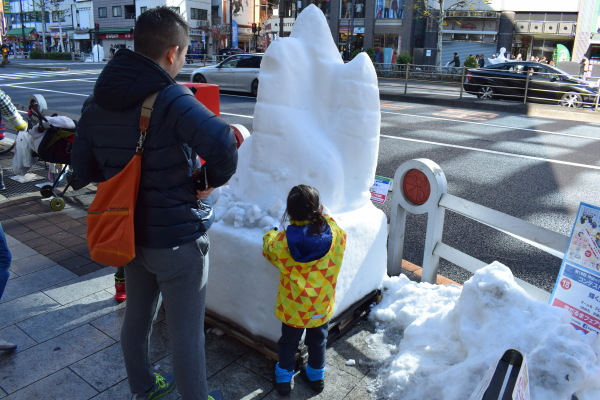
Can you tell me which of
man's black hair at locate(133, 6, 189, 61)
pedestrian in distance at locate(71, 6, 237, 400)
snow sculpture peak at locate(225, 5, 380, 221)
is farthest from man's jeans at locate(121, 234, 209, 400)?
snow sculpture peak at locate(225, 5, 380, 221)

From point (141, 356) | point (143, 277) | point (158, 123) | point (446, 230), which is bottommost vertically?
point (446, 230)

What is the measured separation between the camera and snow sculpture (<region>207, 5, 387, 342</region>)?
306 centimetres

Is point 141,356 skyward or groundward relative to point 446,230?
skyward

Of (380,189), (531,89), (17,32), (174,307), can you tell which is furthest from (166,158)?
(17,32)

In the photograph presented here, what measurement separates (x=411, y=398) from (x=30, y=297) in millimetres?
2839

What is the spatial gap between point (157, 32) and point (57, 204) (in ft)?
14.2

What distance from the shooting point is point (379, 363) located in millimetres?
3008

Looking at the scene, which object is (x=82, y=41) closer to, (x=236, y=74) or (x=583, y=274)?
(x=236, y=74)

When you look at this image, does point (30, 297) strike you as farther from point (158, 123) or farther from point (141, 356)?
point (158, 123)

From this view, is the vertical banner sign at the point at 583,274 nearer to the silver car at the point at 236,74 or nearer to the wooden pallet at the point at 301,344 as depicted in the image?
A: the wooden pallet at the point at 301,344

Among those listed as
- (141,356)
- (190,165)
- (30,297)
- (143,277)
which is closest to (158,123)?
(190,165)

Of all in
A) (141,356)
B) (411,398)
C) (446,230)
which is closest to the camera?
(141,356)

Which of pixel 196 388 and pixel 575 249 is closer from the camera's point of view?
pixel 196 388

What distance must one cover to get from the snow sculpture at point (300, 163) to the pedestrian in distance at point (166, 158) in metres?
0.81
